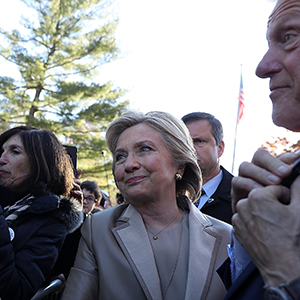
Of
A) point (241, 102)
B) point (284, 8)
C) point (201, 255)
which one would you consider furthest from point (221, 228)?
point (241, 102)

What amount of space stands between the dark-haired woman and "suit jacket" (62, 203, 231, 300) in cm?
54

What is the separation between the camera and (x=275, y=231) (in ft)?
3.11

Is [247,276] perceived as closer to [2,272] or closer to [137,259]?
[137,259]

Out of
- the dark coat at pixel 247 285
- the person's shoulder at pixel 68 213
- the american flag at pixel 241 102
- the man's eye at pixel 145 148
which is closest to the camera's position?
the dark coat at pixel 247 285

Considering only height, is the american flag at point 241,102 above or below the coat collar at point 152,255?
below

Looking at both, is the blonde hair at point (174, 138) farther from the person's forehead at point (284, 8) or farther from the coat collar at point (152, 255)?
the person's forehead at point (284, 8)

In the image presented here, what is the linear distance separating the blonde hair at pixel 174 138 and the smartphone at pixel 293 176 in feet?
5.14

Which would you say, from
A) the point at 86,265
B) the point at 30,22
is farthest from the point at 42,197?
the point at 30,22

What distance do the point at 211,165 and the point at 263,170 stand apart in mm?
2803

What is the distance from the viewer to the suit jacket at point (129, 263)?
199 cm

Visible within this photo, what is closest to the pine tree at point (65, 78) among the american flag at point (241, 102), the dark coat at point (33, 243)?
the american flag at point (241, 102)

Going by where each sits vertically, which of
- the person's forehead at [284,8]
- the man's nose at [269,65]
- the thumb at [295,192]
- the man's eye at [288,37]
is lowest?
the thumb at [295,192]

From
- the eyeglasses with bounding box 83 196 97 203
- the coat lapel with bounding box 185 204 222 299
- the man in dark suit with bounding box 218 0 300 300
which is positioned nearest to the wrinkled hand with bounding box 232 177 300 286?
the man in dark suit with bounding box 218 0 300 300

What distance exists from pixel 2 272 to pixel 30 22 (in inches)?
776
